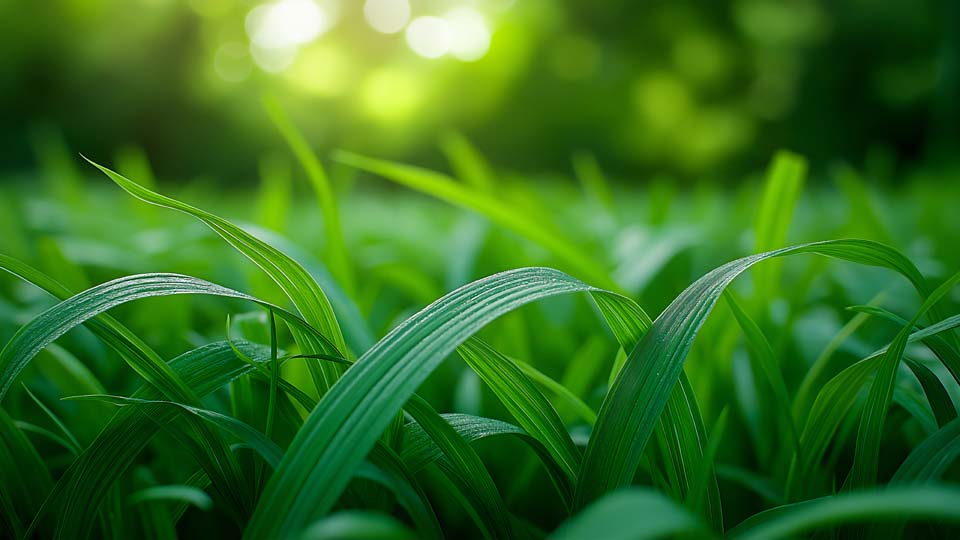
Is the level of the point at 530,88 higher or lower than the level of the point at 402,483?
higher

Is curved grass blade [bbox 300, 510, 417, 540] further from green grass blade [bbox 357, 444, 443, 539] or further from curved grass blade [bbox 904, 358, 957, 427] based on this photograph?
curved grass blade [bbox 904, 358, 957, 427]

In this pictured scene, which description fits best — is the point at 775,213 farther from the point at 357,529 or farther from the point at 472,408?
the point at 357,529

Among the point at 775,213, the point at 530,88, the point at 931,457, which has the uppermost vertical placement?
the point at 530,88

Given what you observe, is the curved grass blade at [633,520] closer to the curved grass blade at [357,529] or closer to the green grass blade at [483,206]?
the curved grass blade at [357,529]

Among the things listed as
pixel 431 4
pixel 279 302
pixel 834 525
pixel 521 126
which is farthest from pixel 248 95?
pixel 834 525

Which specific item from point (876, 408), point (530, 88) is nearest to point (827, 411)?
point (876, 408)

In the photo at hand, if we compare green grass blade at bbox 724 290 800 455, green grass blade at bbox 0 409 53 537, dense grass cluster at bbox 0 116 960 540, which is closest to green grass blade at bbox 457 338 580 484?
dense grass cluster at bbox 0 116 960 540
